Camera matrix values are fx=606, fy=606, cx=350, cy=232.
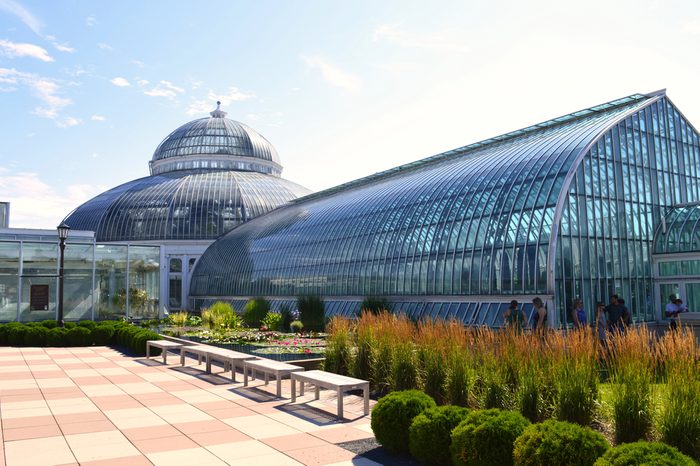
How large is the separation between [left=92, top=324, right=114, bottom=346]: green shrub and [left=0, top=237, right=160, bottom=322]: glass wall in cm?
1055

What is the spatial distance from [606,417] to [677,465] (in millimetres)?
2761

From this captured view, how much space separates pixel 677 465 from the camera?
20.7ft

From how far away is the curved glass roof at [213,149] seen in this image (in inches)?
2916

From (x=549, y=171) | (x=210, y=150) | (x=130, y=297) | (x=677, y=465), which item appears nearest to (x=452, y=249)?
(x=549, y=171)

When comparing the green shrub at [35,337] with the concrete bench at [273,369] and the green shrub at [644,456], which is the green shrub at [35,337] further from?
the green shrub at [644,456]

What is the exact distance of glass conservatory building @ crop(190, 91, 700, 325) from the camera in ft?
76.2

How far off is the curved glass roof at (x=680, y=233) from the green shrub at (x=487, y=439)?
21.4 meters

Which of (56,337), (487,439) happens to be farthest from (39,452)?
(56,337)

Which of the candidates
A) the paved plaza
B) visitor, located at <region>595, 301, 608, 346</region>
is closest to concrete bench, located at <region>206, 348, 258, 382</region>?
the paved plaza

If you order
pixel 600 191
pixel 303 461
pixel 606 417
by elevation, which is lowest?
pixel 303 461

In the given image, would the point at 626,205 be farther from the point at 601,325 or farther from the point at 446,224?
the point at 601,325

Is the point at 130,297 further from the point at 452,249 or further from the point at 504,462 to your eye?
the point at 504,462

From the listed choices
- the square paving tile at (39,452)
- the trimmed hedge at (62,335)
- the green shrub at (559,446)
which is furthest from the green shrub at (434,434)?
the trimmed hedge at (62,335)

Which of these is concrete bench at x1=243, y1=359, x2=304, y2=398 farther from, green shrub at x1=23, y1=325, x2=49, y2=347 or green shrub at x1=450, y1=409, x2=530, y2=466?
green shrub at x1=23, y1=325, x2=49, y2=347
